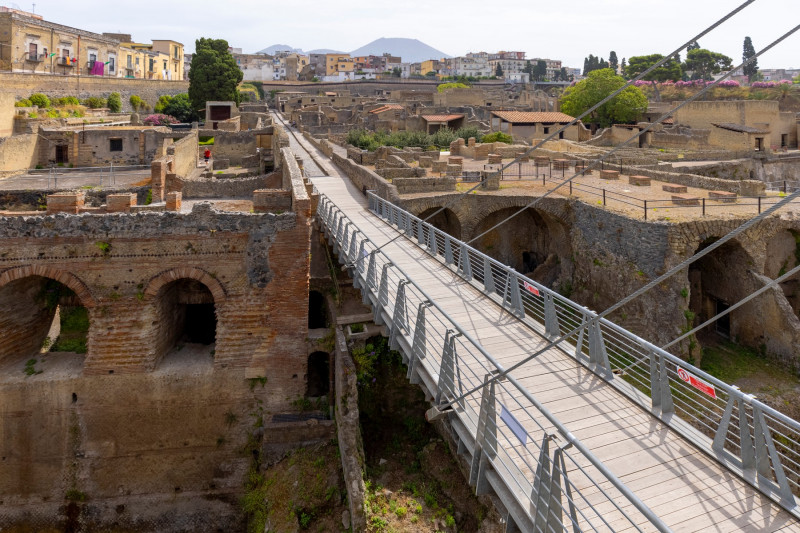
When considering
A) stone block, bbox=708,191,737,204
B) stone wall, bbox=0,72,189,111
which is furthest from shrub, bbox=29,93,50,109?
stone block, bbox=708,191,737,204

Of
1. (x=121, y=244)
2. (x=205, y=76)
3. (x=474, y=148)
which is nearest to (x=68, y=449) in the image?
(x=121, y=244)

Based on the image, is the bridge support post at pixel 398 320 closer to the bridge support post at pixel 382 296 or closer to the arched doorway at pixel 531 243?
the bridge support post at pixel 382 296

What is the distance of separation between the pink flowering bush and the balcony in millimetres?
10849

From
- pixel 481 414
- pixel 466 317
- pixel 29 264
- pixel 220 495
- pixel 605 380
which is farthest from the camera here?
pixel 220 495

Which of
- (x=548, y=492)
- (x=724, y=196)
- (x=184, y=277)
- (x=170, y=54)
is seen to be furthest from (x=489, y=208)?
(x=170, y=54)

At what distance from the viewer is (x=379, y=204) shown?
18.1m

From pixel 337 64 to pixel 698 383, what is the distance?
13714cm

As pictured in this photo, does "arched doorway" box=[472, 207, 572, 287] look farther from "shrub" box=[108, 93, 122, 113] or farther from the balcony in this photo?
the balcony

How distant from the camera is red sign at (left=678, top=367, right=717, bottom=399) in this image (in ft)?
18.2

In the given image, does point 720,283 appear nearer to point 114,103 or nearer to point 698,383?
point 698,383

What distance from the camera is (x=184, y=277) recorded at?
1177cm

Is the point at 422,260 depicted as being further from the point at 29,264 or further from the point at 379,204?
the point at 29,264

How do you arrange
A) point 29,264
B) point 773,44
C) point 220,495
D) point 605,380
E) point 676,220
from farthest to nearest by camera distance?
1. point 676,220
2. point 220,495
3. point 29,264
4. point 605,380
5. point 773,44

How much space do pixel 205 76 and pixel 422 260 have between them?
43.4 meters
